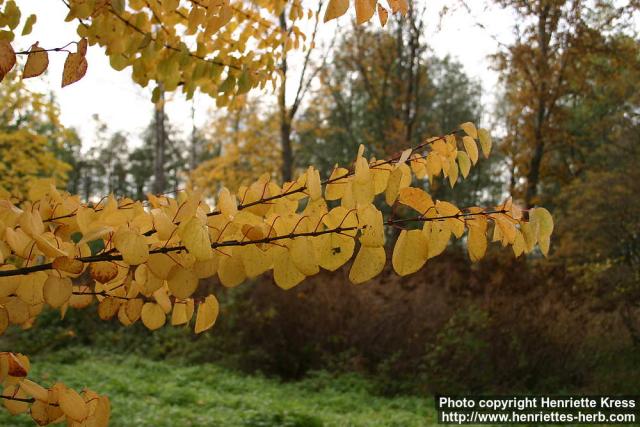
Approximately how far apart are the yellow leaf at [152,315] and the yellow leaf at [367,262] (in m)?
0.56

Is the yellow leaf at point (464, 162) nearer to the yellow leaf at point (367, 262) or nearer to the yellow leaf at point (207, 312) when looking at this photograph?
the yellow leaf at point (367, 262)

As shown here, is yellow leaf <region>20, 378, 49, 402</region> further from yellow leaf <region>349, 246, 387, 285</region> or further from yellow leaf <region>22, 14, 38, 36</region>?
yellow leaf <region>22, 14, 38, 36</region>

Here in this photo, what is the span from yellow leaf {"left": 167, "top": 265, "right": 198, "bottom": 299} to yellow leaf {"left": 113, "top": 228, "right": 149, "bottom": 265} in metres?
0.08

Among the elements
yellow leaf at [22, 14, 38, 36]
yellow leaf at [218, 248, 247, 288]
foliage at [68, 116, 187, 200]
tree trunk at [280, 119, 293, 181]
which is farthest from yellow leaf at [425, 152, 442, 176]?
foliage at [68, 116, 187, 200]

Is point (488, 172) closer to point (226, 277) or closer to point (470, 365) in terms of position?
point (470, 365)

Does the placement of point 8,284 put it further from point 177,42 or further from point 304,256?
point 177,42

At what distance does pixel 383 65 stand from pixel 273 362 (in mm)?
9733

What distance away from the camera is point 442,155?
111 centimetres

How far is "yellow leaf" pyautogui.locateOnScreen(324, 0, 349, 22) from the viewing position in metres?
0.97

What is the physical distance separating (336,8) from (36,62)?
53 centimetres

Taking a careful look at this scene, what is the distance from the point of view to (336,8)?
3.20ft

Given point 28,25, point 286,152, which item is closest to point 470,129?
point 28,25

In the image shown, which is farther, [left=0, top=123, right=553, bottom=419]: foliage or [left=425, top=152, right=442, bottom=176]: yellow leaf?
[left=425, top=152, right=442, bottom=176]: yellow leaf

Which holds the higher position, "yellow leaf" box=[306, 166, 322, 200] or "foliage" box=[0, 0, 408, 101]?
"foliage" box=[0, 0, 408, 101]
